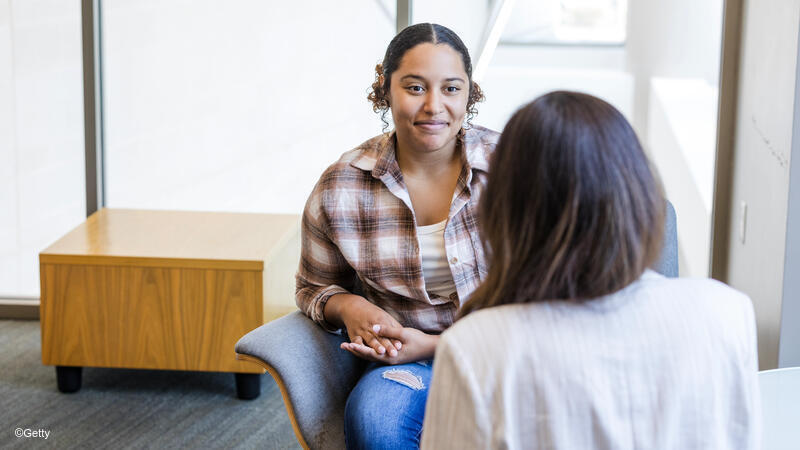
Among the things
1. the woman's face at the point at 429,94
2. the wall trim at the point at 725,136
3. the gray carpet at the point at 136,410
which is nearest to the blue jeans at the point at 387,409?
the woman's face at the point at 429,94

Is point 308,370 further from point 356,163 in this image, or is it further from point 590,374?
point 590,374

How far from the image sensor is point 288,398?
1.73 metres

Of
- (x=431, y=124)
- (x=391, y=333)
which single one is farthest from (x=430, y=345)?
(x=431, y=124)

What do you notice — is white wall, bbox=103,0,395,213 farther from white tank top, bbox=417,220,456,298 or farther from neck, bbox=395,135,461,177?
white tank top, bbox=417,220,456,298

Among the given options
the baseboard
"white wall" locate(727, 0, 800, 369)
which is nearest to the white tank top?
"white wall" locate(727, 0, 800, 369)

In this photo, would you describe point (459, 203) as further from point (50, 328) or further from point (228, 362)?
point (50, 328)

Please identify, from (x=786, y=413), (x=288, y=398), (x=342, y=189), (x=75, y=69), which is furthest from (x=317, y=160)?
(x=786, y=413)

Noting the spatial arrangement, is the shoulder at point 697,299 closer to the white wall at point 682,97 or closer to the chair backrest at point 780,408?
the chair backrest at point 780,408

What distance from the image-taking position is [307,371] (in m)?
1.78

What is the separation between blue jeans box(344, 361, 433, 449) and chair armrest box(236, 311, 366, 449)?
56 mm

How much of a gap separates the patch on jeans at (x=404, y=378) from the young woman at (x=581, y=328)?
0.72 m

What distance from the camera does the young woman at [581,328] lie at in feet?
3.16

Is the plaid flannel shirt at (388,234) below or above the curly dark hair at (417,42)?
below

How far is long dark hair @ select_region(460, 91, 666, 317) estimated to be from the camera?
972mm
